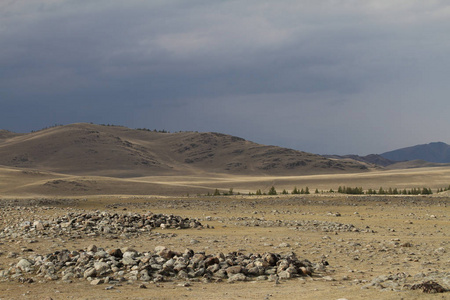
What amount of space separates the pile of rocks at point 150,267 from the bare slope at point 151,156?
7829cm

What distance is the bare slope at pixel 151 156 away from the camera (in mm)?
94250

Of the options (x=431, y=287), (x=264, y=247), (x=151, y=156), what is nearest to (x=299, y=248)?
(x=264, y=247)

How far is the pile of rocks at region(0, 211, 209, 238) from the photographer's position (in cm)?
1452

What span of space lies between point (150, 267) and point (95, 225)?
274 inches

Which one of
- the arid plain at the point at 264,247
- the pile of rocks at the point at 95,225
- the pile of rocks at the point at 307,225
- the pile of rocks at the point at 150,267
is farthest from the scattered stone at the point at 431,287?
the pile of rocks at the point at 95,225

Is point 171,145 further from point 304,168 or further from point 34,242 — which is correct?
point 34,242

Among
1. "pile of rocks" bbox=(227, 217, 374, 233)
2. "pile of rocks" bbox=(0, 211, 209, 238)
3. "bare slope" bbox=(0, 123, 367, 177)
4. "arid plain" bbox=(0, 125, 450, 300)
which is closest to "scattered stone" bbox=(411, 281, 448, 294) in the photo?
"arid plain" bbox=(0, 125, 450, 300)

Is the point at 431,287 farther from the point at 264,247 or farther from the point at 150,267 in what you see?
the point at 264,247

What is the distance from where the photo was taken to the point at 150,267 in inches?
362

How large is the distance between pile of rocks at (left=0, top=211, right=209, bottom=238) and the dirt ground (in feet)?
1.77

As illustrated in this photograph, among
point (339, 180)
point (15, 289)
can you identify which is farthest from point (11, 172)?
point (15, 289)

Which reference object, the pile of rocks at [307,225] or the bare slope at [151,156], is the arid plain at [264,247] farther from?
the bare slope at [151,156]

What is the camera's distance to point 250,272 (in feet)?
30.0

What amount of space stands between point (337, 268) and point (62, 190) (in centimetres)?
4127
